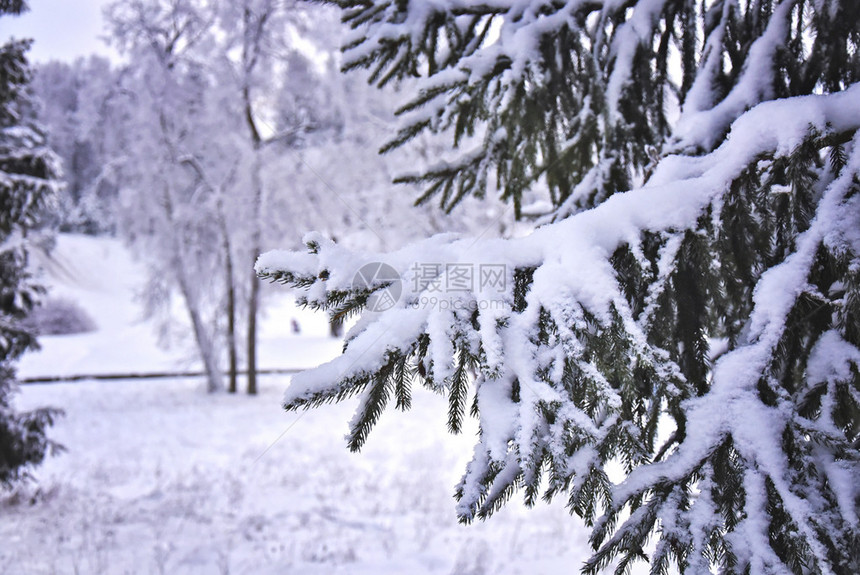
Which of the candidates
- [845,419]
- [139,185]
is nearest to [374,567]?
[845,419]

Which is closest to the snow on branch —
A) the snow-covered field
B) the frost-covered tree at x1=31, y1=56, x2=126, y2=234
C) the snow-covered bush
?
the snow-covered field

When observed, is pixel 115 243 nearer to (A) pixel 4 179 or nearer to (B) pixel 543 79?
(A) pixel 4 179

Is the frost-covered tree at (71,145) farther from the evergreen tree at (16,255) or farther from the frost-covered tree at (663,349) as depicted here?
the frost-covered tree at (663,349)

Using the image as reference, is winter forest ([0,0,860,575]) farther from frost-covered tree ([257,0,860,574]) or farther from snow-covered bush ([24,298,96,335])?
snow-covered bush ([24,298,96,335])

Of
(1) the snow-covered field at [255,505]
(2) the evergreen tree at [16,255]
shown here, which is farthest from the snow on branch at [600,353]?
(2) the evergreen tree at [16,255]

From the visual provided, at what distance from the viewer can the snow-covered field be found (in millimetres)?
3914

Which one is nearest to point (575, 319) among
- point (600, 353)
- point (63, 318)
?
point (600, 353)

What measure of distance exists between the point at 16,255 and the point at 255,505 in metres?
3.66

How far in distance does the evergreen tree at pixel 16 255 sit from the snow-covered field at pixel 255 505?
552mm

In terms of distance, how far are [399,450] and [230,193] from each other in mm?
7774

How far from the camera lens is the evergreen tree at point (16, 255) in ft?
16.4

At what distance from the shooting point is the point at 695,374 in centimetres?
154

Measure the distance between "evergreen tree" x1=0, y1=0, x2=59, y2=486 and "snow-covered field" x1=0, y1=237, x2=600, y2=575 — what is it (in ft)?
1.81

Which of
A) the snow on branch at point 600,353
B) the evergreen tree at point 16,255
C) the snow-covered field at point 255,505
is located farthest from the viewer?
the evergreen tree at point 16,255
